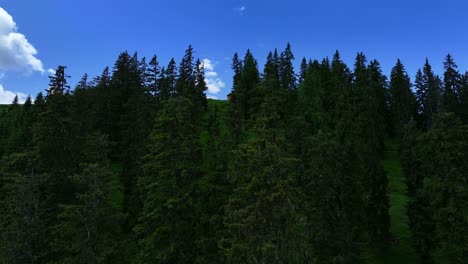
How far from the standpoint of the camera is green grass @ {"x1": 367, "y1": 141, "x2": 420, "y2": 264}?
41219mm

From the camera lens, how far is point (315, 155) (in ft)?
109

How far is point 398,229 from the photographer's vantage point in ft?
156

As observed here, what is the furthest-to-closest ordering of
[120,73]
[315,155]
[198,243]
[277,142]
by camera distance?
[120,73]
[315,155]
[198,243]
[277,142]

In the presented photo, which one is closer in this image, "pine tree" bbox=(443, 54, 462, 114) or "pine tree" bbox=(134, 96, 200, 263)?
"pine tree" bbox=(134, 96, 200, 263)

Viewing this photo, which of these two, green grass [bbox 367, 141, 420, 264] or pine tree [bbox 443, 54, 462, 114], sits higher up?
pine tree [bbox 443, 54, 462, 114]

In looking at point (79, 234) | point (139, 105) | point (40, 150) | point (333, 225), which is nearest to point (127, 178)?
point (139, 105)

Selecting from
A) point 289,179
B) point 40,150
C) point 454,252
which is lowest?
point 454,252

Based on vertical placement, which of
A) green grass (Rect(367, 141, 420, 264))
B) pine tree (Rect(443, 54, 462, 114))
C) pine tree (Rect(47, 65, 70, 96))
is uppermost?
pine tree (Rect(443, 54, 462, 114))

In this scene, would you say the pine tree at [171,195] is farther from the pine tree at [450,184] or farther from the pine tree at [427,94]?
the pine tree at [427,94]

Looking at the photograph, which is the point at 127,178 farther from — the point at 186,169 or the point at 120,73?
the point at 120,73

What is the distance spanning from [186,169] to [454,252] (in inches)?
893

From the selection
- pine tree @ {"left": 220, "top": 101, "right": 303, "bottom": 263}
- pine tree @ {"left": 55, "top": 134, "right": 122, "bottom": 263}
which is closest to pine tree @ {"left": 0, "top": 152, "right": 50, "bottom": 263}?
pine tree @ {"left": 55, "top": 134, "right": 122, "bottom": 263}

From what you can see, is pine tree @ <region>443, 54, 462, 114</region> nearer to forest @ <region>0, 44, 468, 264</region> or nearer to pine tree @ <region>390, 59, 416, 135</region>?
pine tree @ <region>390, 59, 416, 135</region>

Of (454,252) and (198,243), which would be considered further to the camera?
(454,252)
